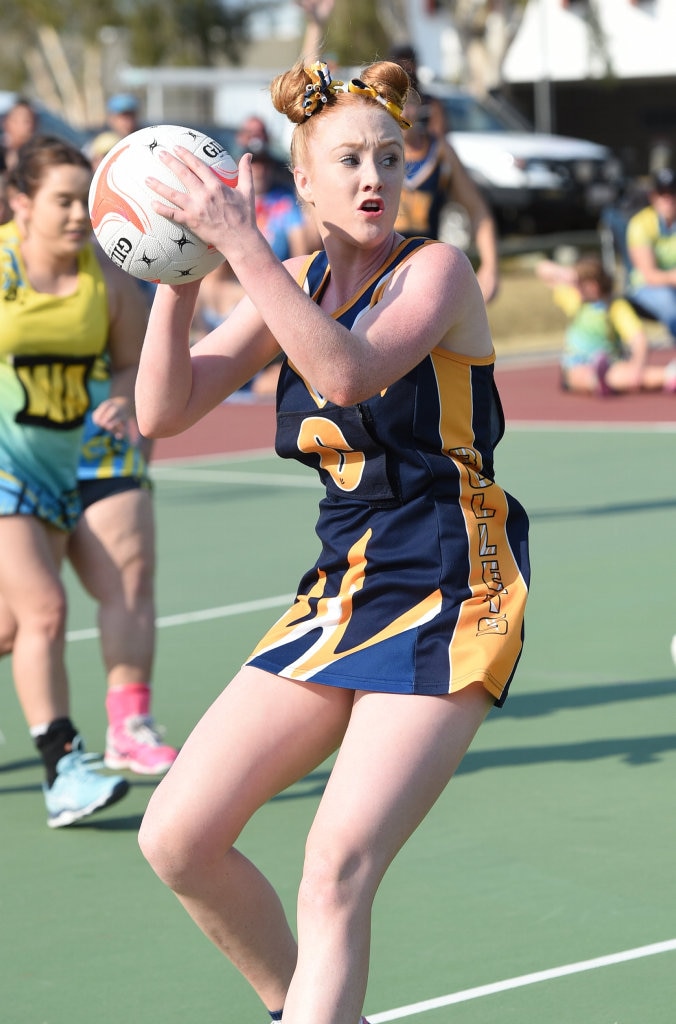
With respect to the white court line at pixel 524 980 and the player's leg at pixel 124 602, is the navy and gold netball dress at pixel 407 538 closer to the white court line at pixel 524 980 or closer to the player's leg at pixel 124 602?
the white court line at pixel 524 980

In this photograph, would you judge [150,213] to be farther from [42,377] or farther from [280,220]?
[280,220]

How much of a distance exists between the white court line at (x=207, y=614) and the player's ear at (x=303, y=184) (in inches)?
190

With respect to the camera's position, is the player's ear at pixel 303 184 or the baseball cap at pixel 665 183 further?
the baseball cap at pixel 665 183

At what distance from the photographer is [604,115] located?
46438 millimetres

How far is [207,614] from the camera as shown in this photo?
8508mm

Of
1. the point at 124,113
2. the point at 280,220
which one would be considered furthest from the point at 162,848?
the point at 124,113

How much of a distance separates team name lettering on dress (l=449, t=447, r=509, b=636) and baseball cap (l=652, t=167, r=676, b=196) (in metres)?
13.4

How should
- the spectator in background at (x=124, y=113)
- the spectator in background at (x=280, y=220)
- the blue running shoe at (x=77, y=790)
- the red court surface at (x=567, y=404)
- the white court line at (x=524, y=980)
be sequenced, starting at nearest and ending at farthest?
the white court line at (x=524, y=980) → the blue running shoe at (x=77, y=790) → the spectator in background at (x=280, y=220) → the red court surface at (x=567, y=404) → the spectator in background at (x=124, y=113)

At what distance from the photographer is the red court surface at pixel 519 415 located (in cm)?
1469

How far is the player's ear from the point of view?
11.8ft

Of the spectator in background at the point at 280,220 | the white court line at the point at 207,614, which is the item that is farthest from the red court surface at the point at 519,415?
the white court line at the point at 207,614

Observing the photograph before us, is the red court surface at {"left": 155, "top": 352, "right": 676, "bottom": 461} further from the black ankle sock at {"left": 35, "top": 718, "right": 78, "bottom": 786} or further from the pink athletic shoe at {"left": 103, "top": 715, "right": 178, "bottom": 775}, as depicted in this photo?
the black ankle sock at {"left": 35, "top": 718, "right": 78, "bottom": 786}

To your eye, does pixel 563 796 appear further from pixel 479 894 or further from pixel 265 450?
pixel 265 450

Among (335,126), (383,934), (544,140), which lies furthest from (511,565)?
(544,140)
